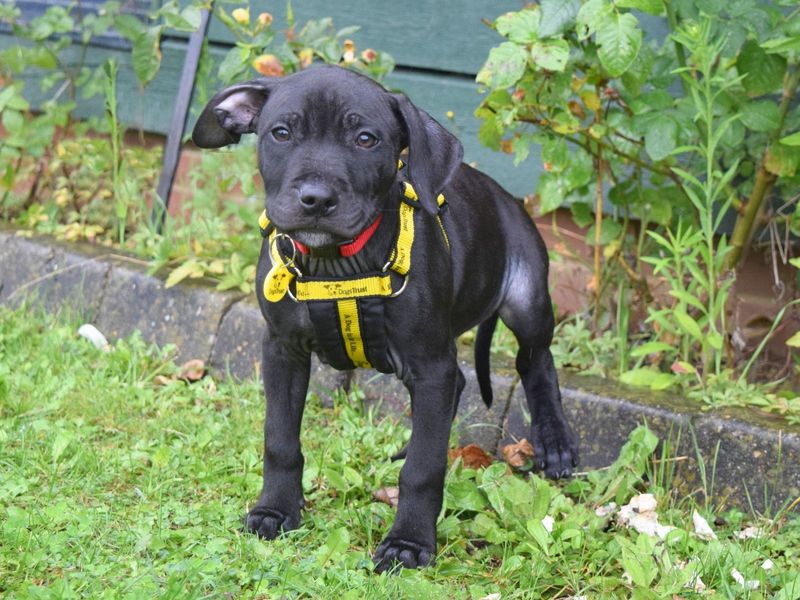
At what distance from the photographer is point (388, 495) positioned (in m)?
3.64

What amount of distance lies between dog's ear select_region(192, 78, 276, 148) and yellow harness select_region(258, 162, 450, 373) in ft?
1.00

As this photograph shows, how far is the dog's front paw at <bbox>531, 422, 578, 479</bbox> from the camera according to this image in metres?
3.93

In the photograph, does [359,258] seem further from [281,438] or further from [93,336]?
[93,336]

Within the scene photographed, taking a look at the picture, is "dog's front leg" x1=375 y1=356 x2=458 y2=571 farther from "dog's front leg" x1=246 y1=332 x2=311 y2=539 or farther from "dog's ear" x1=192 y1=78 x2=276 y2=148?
"dog's ear" x1=192 y1=78 x2=276 y2=148

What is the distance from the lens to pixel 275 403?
3.39 m

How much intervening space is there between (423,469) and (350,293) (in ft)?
1.77

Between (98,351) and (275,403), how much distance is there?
6.01 ft

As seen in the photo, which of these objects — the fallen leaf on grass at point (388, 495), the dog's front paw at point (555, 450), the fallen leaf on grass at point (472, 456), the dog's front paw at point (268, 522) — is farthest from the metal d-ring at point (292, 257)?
the dog's front paw at point (555, 450)

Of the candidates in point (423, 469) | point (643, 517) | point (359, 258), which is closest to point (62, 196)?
point (359, 258)

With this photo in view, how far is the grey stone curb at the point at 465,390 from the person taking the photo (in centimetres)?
377

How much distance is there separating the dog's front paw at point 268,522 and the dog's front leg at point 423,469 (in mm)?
306

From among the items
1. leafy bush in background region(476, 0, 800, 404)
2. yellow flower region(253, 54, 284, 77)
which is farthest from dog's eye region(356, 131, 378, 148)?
yellow flower region(253, 54, 284, 77)

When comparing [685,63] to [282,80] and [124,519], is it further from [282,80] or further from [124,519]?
[124,519]

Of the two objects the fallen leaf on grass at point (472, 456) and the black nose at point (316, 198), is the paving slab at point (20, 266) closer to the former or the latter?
the fallen leaf on grass at point (472, 456)
